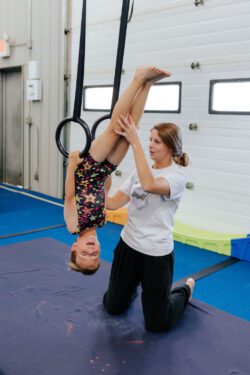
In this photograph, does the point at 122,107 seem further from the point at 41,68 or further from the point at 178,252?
the point at 41,68

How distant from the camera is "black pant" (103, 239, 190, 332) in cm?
235

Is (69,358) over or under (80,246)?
under

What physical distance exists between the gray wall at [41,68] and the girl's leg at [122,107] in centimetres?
453

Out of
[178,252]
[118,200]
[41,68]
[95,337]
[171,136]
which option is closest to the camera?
[171,136]

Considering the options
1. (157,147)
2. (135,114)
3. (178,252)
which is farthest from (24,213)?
(135,114)

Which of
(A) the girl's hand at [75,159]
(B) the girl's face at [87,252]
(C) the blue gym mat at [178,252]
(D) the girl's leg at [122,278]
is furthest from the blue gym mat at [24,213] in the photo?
(A) the girl's hand at [75,159]

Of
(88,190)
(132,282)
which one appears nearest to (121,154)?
(88,190)

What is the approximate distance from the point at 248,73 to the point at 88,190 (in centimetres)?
271

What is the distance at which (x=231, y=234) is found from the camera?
4.20 m

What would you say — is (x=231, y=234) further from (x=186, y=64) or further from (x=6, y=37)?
(x=6, y=37)

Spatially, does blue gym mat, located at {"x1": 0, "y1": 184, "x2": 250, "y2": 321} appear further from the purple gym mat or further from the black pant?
the black pant

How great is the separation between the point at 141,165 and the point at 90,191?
32 centimetres

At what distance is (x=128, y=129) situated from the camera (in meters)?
1.94

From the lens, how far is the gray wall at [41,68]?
20.5ft
